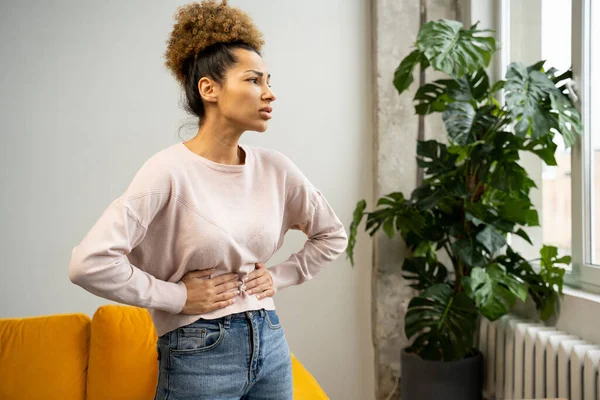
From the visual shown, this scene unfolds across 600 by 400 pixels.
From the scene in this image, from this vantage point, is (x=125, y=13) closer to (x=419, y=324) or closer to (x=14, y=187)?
(x=14, y=187)

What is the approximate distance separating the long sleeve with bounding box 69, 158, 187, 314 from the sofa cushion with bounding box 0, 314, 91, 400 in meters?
1.31

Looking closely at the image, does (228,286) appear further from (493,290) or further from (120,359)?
(493,290)

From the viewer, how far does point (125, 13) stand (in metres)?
3.22

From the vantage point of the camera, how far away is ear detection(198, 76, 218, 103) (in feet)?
4.50

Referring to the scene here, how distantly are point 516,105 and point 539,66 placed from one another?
0.97 feet

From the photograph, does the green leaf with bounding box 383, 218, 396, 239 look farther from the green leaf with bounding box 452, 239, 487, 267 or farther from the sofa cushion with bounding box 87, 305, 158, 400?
the sofa cushion with bounding box 87, 305, 158, 400

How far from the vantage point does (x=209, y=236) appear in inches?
49.9

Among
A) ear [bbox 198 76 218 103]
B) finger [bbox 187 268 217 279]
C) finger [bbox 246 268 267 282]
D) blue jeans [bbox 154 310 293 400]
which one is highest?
ear [bbox 198 76 218 103]

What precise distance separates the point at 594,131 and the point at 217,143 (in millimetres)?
1853

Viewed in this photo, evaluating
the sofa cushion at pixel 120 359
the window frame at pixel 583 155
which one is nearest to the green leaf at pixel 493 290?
the window frame at pixel 583 155

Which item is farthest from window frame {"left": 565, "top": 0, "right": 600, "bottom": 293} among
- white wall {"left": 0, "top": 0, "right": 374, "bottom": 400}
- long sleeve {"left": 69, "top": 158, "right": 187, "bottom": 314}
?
long sleeve {"left": 69, "top": 158, "right": 187, "bottom": 314}

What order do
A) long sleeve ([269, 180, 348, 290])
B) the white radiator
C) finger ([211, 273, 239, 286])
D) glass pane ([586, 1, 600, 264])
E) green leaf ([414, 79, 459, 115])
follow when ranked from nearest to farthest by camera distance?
finger ([211, 273, 239, 286]), long sleeve ([269, 180, 348, 290]), the white radiator, glass pane ([586, 1, 600, 264]), green leaf ([414, 79, 459, 115])

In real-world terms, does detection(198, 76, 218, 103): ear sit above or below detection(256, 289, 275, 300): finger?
above

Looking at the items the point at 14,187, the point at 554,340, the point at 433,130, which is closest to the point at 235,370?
the point at 554,340
